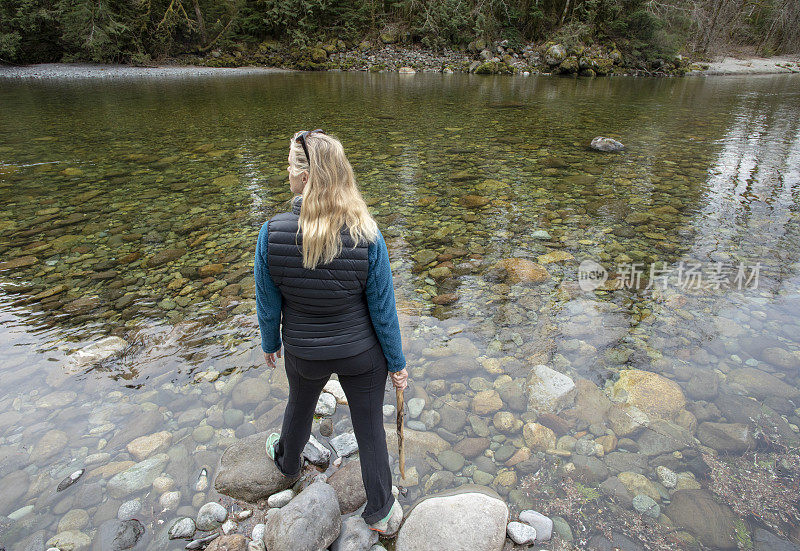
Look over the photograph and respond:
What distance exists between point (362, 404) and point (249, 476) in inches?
38.8

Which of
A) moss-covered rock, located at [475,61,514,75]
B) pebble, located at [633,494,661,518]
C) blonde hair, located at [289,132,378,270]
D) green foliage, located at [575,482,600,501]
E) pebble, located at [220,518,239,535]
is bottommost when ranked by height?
pebble, located at [220,518,239,535]

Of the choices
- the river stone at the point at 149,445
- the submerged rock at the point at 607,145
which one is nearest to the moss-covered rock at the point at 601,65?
the submerged rock at the point at 607,145

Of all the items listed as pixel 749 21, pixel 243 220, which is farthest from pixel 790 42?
pixel 243 220

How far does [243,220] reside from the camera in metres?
6.30

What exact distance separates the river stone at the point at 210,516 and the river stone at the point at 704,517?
2462mm

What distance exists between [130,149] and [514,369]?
1024cm

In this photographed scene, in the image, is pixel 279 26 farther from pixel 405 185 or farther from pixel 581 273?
pixel 581 273

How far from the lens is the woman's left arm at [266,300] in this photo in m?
1.84

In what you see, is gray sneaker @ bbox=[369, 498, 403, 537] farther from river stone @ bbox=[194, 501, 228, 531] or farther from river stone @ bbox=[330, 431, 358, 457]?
river stone @ bbox=[194, 501, 228, 531]

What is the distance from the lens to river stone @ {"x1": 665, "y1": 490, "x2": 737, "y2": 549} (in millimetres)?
2258

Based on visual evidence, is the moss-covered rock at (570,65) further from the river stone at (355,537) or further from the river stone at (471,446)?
the river stone at (355,537)

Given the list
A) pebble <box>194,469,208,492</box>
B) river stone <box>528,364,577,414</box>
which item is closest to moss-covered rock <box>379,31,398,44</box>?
river stone <box>528,364,577,414</box>

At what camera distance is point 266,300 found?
6.50ft

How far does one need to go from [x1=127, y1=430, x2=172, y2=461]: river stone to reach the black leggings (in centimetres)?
112
